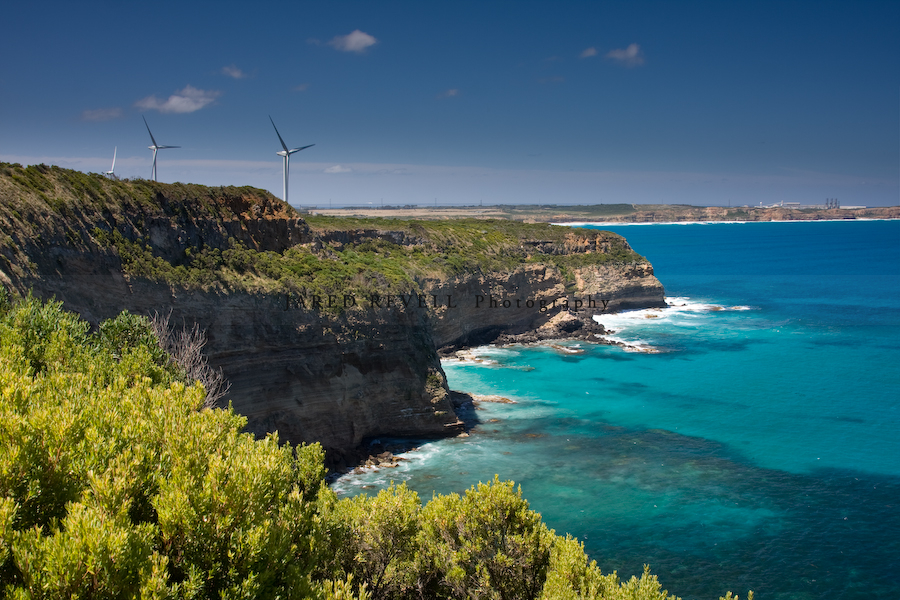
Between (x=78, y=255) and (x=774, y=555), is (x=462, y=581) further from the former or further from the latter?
(x=78, y=255)

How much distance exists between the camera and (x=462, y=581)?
1605 cm

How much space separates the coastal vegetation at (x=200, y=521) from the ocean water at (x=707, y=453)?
15751mm

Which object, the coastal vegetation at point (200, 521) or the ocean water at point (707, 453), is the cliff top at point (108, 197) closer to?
the coastal vegetation at point (200, 521)

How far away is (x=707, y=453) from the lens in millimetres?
43938

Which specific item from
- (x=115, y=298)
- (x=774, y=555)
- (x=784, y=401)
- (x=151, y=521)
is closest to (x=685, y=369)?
(x=784, y=401)

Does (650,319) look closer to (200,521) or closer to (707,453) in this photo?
(707,453)

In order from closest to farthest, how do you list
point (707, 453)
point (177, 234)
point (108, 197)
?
point (108, 197)
point (177, 234)
point (707, 453)

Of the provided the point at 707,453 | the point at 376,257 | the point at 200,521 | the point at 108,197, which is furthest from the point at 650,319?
the point at 200,521

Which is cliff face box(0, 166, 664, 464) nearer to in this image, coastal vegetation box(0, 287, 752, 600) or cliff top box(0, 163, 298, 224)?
cliff top box(0, 163, 298, 224)

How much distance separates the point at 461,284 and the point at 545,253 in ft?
106

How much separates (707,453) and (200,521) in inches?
1643

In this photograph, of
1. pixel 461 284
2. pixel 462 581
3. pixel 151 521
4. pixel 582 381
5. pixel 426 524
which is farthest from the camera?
pixel 461 284

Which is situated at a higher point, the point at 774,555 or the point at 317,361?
the point at 317,361

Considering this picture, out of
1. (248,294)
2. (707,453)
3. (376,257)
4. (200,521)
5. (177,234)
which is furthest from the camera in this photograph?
(376,257)
